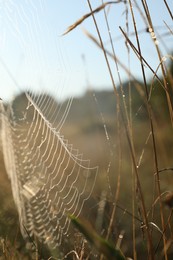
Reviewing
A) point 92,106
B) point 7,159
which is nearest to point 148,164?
point 7,159

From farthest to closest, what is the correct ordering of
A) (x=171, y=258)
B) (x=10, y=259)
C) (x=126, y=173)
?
(x=126, y=173)
(x=171, y=258)
(x=10, y=259)

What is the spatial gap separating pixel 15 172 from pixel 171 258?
0.80 m

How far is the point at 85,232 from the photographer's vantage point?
779mm

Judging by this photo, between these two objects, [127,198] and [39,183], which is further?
[127,198]

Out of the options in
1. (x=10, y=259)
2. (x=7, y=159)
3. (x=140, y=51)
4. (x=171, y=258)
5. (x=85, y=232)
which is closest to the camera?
(x=85, y=232)

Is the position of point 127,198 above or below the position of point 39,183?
below

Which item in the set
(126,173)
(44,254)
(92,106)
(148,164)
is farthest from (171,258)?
(148,164)

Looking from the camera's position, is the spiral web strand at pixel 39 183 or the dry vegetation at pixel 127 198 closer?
the dry vegetation at pixel 127 198

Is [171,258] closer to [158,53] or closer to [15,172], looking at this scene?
[15,172]

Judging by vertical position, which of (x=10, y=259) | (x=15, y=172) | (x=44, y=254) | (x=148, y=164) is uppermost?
A: (x=15, y=172)

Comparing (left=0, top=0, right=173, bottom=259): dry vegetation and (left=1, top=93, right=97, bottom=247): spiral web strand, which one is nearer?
(left=0, top=0, right=173, bottom=259): dry vegetation

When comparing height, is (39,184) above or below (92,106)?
below

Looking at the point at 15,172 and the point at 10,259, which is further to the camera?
the point at 15,172

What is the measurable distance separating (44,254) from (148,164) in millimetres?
4180
